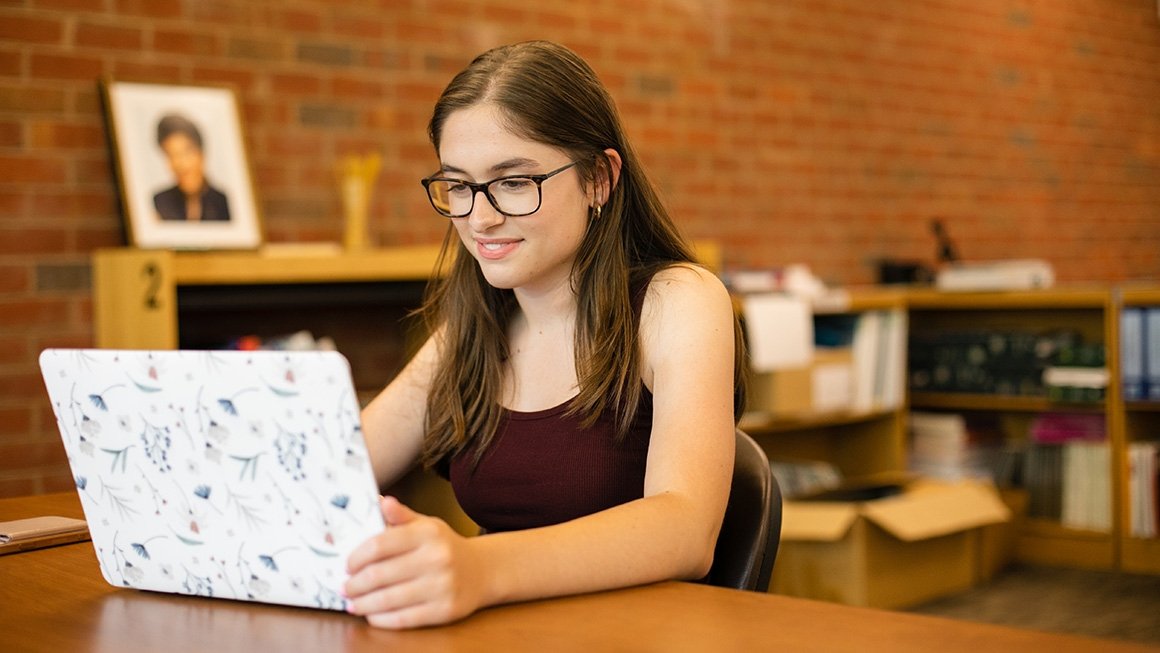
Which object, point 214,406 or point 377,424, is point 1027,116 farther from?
point 214,406

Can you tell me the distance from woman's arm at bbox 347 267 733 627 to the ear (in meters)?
0.13

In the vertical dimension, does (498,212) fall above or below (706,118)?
below

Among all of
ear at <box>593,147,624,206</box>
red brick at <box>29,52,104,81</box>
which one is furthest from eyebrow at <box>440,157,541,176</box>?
red brick at <box>29,52,104,81</box>

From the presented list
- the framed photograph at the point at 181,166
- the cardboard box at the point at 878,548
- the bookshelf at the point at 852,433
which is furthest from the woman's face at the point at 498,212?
the bookshelf at the point at 852,433

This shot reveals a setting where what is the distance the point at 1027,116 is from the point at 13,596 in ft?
18.7

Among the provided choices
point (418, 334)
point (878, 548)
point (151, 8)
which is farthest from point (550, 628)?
point (878, 548)

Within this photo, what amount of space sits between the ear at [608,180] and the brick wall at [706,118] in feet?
6.37

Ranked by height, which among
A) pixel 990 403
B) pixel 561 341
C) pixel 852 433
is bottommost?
pixel 852 433

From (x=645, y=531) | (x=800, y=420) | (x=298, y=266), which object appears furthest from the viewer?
(x=800, y=420)

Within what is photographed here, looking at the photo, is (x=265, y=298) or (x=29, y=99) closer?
(x=29, y=99)

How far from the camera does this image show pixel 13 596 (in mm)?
1232

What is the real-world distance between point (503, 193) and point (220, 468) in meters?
0.53

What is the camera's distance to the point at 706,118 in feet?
15.3

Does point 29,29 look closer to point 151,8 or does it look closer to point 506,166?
point 151,8
